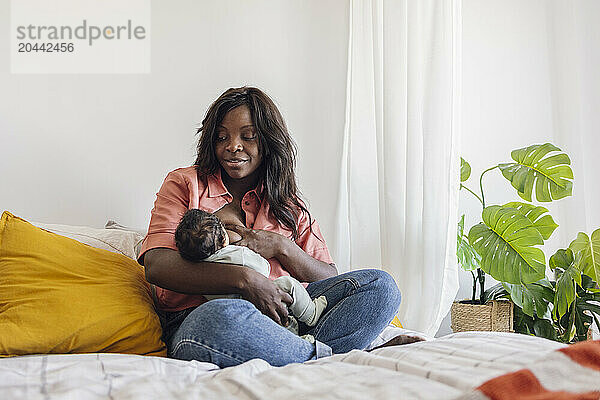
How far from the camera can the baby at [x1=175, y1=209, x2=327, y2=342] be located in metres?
1.55

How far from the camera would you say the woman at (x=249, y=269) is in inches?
51.9

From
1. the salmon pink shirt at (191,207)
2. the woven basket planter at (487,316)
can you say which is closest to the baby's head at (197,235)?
the salmon pink shirt at (191,207)

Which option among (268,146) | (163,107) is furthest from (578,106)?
(163,107)

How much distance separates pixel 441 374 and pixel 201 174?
3.31 ft

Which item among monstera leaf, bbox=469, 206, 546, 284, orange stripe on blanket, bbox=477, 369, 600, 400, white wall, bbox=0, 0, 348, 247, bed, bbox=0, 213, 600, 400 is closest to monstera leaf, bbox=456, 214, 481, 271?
monstera leaf, bbox=469, 206, 546, 284

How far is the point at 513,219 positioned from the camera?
2270 mm

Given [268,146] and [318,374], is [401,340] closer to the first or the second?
[318,374]

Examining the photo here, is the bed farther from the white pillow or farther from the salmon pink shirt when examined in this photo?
the white pillow

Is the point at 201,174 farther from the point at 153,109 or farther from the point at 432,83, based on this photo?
the point at 432,83

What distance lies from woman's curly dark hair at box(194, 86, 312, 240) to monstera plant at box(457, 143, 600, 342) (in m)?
0.78

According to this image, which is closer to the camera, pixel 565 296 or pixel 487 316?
pixel 565 296

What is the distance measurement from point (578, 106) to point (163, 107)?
1649 mm

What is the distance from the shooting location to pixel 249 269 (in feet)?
5.12

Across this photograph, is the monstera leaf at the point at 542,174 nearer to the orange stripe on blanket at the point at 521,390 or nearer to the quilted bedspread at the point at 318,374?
the quilted bedspread at the point at 318,374
